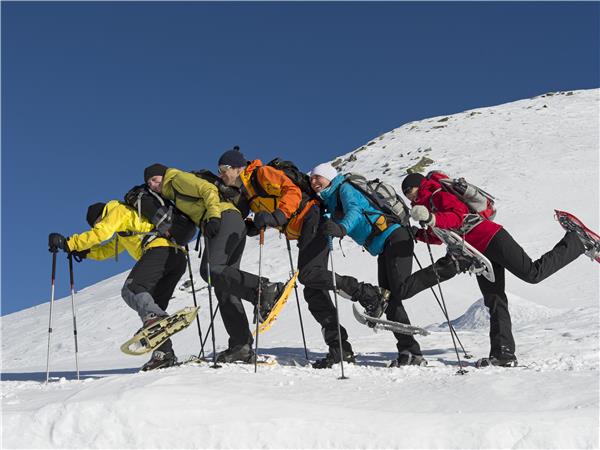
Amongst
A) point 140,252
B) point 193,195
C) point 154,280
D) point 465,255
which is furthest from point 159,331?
point 465,255

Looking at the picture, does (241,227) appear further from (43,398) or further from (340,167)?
(340,167)

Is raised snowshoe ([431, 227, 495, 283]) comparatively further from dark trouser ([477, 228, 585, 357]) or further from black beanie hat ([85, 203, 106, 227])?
black beanie hat ([85, 203, 106, 227])

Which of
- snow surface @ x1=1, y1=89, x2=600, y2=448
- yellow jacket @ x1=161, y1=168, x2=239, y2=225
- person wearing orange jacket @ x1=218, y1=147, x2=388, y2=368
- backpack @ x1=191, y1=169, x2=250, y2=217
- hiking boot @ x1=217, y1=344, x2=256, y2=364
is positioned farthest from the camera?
backpack @ x1=191, y1=169, x2=250, y2=217

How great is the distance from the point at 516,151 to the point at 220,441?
31993 mm

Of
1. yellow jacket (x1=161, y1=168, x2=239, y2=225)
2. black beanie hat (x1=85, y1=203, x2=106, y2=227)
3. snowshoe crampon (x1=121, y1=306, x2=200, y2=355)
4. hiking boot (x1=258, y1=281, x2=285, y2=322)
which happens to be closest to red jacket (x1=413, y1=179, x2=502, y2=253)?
hiking boot (x1=258, y1=281, x2=285, y2=322)

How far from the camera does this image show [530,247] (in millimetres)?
16641

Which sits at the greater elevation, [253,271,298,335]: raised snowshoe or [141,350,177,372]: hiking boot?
[253,271,298,335]: raised snowshoe

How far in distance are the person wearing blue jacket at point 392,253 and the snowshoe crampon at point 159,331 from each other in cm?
183

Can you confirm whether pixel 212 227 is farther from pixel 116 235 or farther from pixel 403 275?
pixel 403 275

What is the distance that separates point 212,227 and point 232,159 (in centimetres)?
104

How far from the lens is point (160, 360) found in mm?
6680

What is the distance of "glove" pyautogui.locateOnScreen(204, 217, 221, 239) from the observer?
6180mm

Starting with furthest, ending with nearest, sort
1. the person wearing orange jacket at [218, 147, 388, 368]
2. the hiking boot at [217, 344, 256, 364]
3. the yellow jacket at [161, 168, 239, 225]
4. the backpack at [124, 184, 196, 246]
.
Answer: the backpack at [124, 184, 196, 246]
the hiking boot at [217, 344, 256, 364]
the yellow jacket at [161, 168, 239, 225]
the person wearing orange jacket at [218, 147, 388, 368]

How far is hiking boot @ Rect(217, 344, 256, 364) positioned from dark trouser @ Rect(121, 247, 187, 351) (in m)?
0.72
